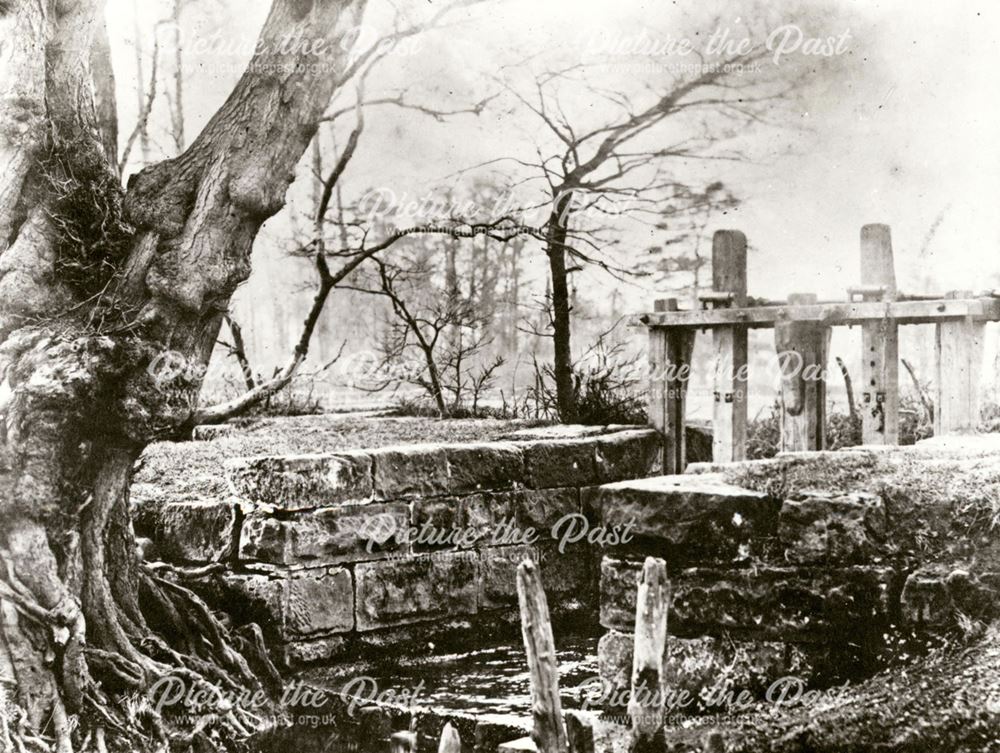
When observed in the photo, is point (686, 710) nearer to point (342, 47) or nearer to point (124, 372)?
point (124, 372)

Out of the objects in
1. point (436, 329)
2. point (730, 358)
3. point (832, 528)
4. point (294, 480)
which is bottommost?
point (832, 528)

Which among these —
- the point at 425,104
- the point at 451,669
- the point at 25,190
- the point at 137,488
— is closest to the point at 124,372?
the point at 25,190

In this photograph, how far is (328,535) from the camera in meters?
5.38

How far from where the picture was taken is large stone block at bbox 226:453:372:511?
530 centimetres

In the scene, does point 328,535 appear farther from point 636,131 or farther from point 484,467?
point 636,131

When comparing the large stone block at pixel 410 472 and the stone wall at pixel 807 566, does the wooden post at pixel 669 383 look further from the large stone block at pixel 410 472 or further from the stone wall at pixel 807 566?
the stone wall at pixel 807 566

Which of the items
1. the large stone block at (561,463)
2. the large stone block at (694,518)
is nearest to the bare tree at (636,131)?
the large stone block at (561,463)

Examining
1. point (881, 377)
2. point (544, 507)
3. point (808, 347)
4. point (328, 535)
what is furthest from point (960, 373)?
point (328, 535)

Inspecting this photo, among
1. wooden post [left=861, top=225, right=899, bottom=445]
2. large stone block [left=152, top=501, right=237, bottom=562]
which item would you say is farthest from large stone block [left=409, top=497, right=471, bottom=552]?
wooden post [left=861, top=225, right=899, bottom=445]

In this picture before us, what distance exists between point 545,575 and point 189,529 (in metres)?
2.10

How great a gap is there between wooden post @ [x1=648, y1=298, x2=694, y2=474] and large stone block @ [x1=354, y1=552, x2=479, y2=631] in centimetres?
192

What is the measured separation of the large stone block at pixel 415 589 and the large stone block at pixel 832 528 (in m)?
2.32

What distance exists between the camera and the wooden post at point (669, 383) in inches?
280

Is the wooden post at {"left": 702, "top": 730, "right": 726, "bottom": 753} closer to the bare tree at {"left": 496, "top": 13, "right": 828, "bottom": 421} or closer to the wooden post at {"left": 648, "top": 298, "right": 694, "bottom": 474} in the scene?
the wooden post at {"left": 648, "top": 298, "right": 694, "bottom": 474}
